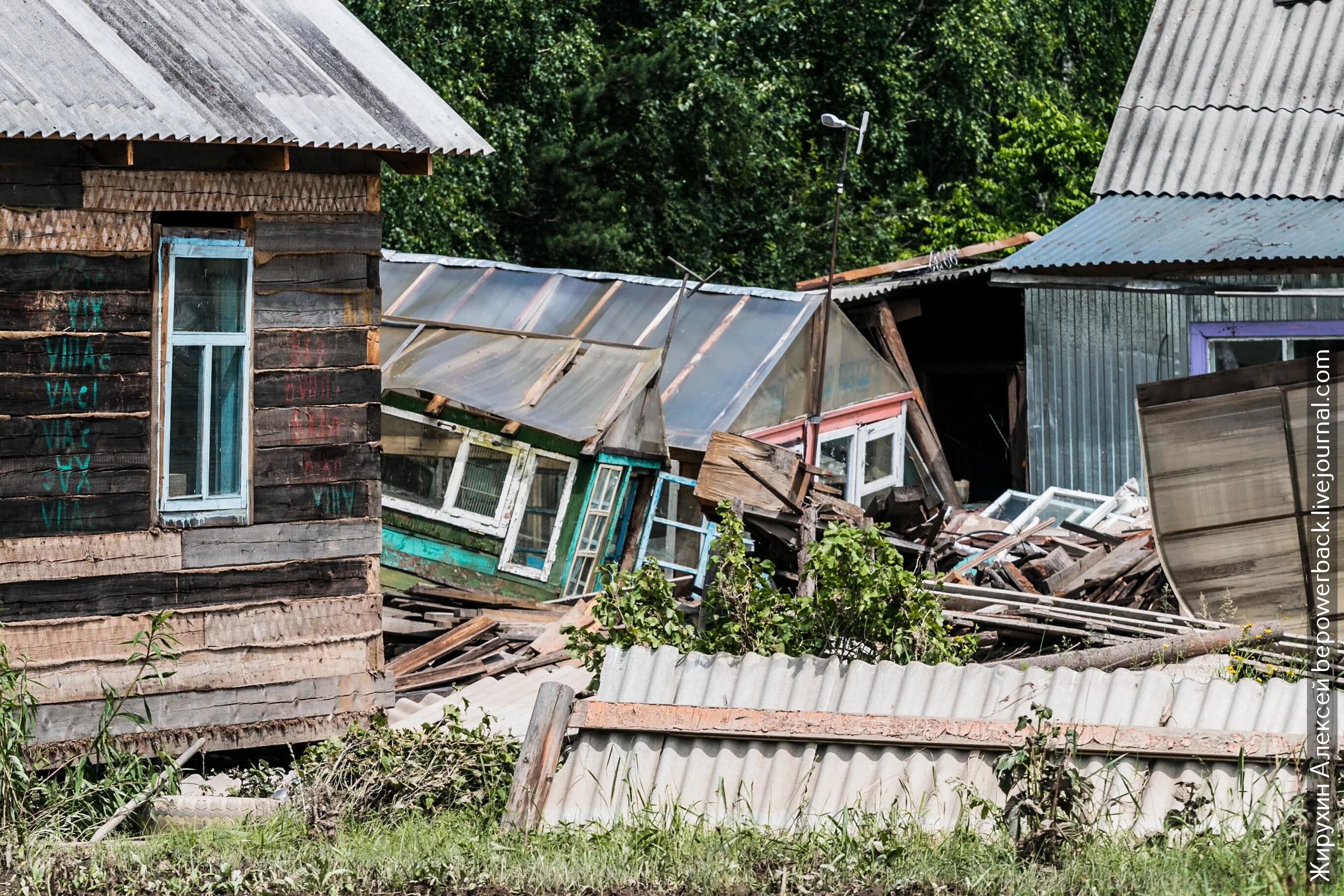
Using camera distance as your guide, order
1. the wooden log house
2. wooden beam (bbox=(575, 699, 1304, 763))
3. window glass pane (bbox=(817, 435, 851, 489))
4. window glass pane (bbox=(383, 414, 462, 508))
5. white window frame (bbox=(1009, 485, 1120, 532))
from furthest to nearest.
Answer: window glass pane (bbox=(817, 435, 851, 489)), white window frame (bbox=(1009, 485, 1120, 532)), window glass pane (bbox=(383, 414, 462, 508)), the wooden log house, wooden beam (bbox=(575, 699, 1304, 763))

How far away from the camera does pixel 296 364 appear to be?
7.71m

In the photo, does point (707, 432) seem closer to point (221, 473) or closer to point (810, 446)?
point (810, 446)

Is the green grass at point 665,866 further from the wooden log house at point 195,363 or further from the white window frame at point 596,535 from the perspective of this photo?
the white window frame at point 596,535

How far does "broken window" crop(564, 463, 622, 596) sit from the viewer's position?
1226cm

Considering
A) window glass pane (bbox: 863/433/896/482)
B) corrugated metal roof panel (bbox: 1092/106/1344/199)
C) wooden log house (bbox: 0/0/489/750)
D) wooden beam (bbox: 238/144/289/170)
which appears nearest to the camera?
wooden log house (bbox: 0/0/489/750)

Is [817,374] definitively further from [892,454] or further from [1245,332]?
[1245,332]

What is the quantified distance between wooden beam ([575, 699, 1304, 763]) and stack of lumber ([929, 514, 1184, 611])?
10.8 ft

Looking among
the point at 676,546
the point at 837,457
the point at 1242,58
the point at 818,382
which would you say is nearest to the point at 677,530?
the point at 676,546

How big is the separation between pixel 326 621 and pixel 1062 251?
578cm

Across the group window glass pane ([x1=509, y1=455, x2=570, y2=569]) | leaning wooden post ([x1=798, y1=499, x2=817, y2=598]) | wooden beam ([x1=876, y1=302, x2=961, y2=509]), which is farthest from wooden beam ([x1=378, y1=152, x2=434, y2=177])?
wooden beam ([x1=876, y1=302, x2=961, y2=509])

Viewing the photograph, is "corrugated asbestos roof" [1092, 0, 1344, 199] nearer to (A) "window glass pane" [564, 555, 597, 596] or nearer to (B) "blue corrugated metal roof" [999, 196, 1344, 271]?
(B) "blue corrugated metal roof" [999, 196, 1344, 271]

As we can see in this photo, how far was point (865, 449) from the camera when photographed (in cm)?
1501

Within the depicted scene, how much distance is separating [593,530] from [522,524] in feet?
2.01

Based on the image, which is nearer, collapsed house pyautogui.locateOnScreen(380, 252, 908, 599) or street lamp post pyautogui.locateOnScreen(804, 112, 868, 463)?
collapsed house pyautogui.locateOnScreen(380, 252, 908, 599)
